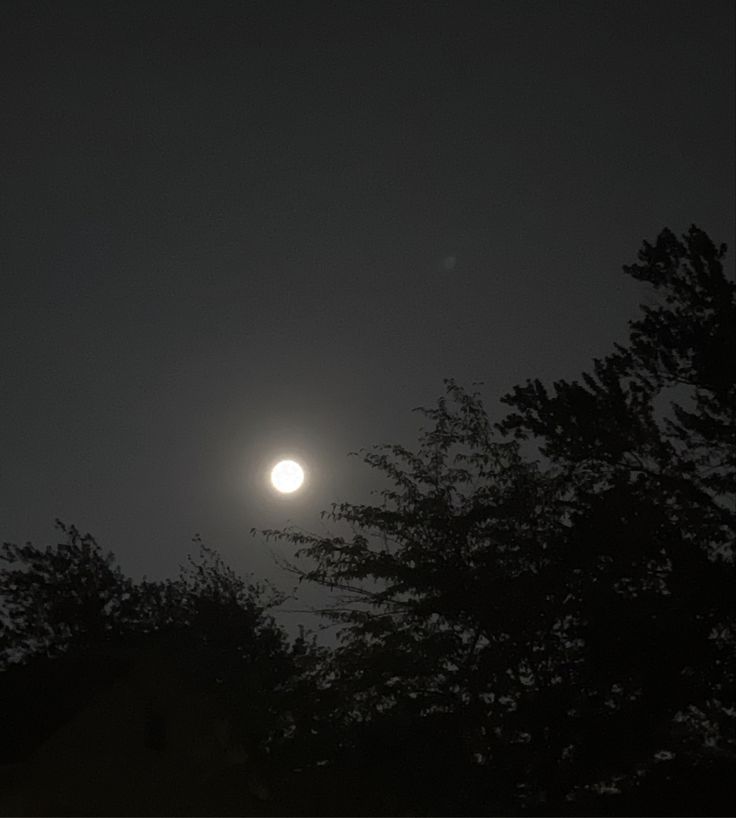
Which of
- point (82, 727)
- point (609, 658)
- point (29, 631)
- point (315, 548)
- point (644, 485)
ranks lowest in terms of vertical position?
point (609, 658)

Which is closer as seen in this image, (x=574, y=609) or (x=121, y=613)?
(x=574, y=609)

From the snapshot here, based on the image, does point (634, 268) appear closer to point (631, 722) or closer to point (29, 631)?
point (631, 722)

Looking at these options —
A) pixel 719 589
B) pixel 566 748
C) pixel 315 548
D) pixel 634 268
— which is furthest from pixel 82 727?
pixel 634 268

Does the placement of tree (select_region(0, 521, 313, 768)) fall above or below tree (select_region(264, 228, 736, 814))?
above

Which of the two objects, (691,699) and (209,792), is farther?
(209,792)

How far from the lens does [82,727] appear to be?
1645cm

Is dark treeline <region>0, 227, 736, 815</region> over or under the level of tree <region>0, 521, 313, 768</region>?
under

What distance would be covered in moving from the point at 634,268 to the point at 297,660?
13.6 m

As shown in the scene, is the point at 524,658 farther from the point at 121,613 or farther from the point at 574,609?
the point at 121,613

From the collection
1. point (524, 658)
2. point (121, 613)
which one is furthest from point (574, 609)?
point (121, 613)

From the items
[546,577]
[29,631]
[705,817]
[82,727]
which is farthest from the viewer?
[29,631]

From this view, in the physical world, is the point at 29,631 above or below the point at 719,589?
above

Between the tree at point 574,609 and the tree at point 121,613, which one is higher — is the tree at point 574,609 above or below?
below

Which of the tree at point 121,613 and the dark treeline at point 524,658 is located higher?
the tree at point 121,613
